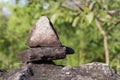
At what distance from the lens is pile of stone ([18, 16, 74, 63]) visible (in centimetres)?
439

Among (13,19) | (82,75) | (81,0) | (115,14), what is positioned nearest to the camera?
(82,75)

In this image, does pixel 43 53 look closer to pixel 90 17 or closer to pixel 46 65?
pixel 46 65

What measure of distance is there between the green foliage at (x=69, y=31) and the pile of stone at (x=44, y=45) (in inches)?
110

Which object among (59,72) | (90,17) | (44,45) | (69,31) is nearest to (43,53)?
(44,45)

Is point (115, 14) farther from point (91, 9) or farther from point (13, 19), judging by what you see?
point (13, 19)

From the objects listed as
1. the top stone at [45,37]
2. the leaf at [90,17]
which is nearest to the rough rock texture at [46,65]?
the top stone at [45,37]

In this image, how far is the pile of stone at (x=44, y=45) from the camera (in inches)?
173

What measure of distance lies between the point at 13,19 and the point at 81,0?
21.1 feet

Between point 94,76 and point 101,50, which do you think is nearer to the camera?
point 94,76

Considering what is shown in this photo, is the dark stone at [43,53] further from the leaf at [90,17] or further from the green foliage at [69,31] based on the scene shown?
the green foliage at [69,31]

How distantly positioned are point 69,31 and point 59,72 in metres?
8.55

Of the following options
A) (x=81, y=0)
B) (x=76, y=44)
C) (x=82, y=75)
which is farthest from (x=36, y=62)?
(x=76, y=44)

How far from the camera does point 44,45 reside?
4.49 meters

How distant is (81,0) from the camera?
24.9ft
